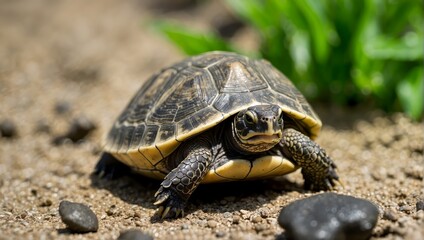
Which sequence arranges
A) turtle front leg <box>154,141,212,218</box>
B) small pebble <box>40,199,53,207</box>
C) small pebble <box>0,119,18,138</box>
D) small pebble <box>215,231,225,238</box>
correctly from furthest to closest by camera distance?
small pebble <box>0,119,18,138</box> → small pebble <box>40,199,53,207</box> → turtle front leg <box>154,141,212,218</box> → small pebble <box>215,231,225,238</box>

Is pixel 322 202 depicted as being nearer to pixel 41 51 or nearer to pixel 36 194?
pixel 36 194

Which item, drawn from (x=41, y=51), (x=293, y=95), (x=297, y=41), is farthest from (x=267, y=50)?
(x=41, y=51)

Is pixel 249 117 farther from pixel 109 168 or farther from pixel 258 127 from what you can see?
pixel 109 168

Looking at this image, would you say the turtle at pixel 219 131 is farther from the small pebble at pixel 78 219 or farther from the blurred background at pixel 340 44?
the blurred background at pixel 340 44

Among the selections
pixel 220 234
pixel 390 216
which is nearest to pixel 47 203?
pixel 220 234

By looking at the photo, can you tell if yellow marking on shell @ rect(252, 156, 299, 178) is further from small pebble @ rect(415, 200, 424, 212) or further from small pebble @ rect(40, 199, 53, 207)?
small pebble @ rect(40, 199, 53, 207)

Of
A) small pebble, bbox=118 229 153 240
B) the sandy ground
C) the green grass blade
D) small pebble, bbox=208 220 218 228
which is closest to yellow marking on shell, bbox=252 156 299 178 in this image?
the sandy ground
